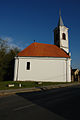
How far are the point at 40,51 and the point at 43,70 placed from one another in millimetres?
4822

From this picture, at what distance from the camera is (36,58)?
21344 millimetres

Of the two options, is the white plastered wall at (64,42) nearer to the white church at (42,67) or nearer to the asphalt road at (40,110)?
the white church at (42,67)

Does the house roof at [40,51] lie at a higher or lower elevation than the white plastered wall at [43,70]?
higher

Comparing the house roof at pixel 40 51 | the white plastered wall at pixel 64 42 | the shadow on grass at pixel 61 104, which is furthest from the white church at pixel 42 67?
the shadow on grass at pixel 61 104

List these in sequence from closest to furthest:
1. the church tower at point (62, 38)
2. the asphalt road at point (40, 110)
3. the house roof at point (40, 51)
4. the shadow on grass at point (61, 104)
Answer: the asphalt road at point (40, 110), the shadow on grass at point (61, 104), the house roof at point (40, 51), the church tower at point (62, 38)

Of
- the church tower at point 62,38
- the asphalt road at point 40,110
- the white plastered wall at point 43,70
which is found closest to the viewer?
the asphalt road at point 40,110

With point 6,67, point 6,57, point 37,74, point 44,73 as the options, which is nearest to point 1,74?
point 6,67

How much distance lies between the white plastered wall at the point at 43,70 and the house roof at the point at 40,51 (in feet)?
3.38

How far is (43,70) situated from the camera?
824 inches

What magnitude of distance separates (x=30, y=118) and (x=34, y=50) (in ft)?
63.9

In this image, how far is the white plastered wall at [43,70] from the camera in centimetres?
2058

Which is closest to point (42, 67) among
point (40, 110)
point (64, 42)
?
point (64, 42)

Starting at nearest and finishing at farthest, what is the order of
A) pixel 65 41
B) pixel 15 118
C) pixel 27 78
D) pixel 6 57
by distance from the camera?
pixel 15 118 → pixel 27 78 → pixel 6 57 → pixel 65 41

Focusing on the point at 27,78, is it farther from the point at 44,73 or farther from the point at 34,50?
the point at 34,50
